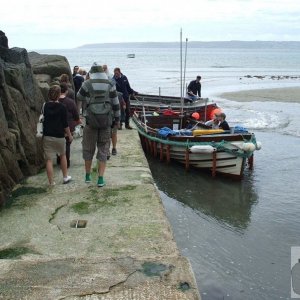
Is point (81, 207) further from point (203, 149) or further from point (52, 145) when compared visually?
point (203, 149)

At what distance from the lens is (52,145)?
7043 millimetres

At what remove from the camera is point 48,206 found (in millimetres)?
6359

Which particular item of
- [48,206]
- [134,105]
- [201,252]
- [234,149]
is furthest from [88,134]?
[134,105]

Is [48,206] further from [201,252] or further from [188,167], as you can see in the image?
[188,167]

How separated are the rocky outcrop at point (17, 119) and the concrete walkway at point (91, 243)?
0.27m

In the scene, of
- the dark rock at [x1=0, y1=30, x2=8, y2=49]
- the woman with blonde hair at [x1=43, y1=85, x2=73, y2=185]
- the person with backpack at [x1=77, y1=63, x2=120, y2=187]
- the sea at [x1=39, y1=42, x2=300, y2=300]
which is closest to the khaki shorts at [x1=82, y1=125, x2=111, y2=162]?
the person with backpack at [x1=77, y1=63, x2=120, y2=187]

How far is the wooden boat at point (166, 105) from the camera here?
16.9 meters

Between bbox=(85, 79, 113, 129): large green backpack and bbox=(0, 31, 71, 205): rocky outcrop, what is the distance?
126 centimetres

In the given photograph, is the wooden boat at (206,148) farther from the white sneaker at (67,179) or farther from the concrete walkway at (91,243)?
the white sneaker at (67,179)

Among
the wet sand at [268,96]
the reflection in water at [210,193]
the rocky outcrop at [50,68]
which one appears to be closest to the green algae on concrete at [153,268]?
the reflection in water at [210,193]

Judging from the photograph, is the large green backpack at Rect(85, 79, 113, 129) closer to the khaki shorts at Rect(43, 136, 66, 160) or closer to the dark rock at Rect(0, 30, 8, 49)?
the khaki shorts at Rect(43, 136, 66, 160)

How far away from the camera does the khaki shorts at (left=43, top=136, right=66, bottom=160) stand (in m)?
7.02

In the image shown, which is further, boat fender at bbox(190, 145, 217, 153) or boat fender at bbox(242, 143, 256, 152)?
boat fender at bbox(190, 145, 217, 153)

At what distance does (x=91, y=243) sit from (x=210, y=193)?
5440 mm
